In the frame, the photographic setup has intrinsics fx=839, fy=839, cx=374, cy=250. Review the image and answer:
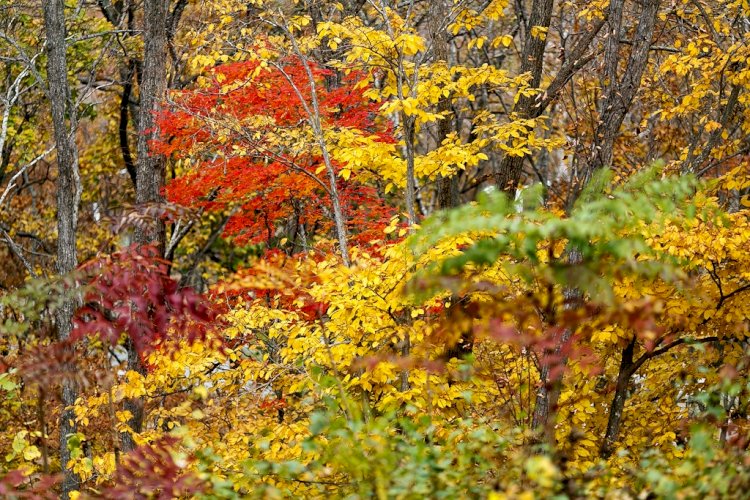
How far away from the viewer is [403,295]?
470 cm

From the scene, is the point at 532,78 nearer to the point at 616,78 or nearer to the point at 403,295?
the point at 616,78

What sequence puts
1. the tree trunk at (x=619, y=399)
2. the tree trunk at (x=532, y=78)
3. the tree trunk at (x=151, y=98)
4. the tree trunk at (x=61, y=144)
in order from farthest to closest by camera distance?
the tree trunk at (x=151, y=98) → the tree trunk at (x=61, y=144) → the tree trunk at (x=532, y=78) → the tree trunk at (x=619, y=399)

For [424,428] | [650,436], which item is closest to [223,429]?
[650,436]

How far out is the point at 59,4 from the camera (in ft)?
41.0

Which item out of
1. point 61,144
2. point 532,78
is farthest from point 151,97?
point 532,78

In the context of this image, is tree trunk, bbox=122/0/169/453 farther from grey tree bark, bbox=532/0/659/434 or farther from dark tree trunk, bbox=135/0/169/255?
grey tree bark, bbox=532/0/659/434

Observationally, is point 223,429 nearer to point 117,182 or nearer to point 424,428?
point 424,428

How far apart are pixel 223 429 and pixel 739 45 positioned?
7.84 meters

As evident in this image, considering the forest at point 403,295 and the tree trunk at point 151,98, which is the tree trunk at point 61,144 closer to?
the forest at point 403,295

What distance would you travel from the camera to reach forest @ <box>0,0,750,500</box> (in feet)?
14.5

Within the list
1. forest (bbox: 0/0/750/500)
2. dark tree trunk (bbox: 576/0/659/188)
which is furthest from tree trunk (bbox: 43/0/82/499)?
dark tree trunk (bbox: 576/0/659/188)

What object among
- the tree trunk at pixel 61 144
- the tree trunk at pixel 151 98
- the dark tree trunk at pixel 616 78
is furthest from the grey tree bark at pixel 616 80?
the tree trunk at pixel 61 144

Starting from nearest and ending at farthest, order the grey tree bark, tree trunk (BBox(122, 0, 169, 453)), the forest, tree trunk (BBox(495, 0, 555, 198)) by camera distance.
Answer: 1. the forest
2. the grey tree bark
3. tree trunk (BBox(495, 0, 555, 198))
4. tree trunk (BBox(122, 0, 169, 453))

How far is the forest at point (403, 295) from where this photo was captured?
443 centimetres
